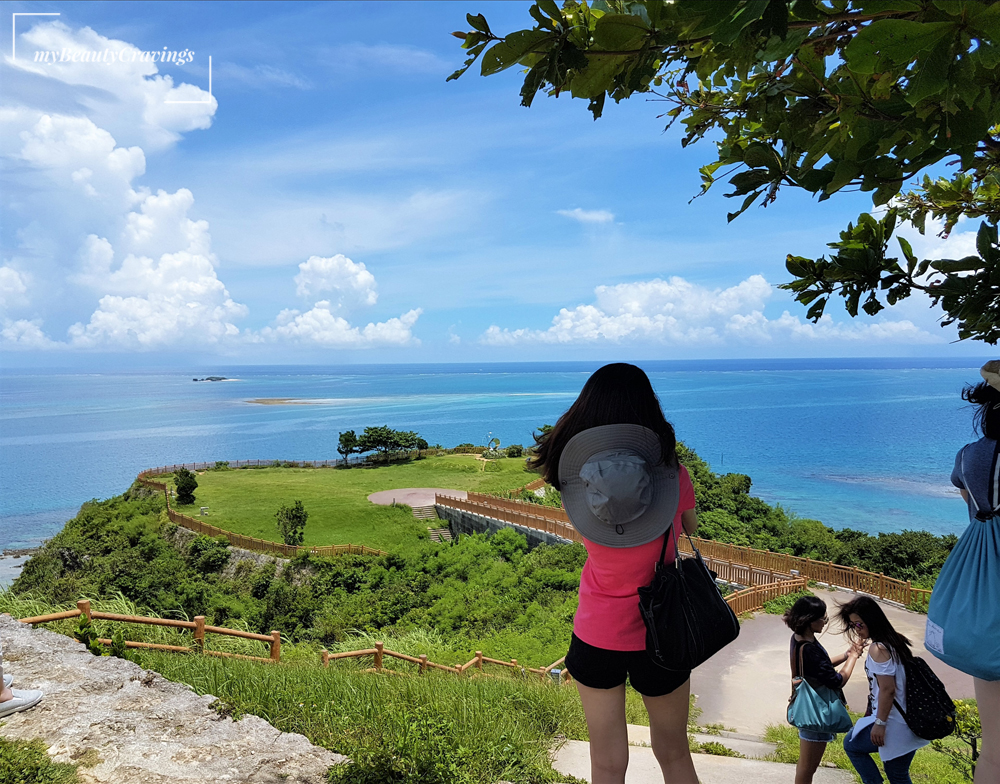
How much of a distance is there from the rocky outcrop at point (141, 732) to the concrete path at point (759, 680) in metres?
6.33

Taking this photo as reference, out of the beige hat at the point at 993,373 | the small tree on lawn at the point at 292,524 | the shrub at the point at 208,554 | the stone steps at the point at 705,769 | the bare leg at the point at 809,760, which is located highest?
the beige hat at the point at 993,373

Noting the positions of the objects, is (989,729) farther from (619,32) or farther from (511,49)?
(511,49)

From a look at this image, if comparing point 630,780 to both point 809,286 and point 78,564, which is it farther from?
point 78,564

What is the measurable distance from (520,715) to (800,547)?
61.7ft

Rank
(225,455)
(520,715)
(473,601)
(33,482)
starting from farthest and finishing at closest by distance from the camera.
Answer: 1. (225,455)
2. (33,482)
3. (473,601)
4. (520,715)

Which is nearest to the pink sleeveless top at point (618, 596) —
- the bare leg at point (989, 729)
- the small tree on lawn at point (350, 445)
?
the bare leg at point (989, 729)

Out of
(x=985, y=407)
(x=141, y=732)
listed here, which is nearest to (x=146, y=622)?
(x=141, y=732)

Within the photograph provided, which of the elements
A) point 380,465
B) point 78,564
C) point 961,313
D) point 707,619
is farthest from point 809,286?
point 380,465

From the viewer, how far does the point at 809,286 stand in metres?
2.76

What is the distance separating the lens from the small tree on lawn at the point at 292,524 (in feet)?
85.4

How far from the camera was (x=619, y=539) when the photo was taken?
223 cm

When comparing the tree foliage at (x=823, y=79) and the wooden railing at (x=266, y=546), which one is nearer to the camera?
the tree foliage at (x=823, y=79)

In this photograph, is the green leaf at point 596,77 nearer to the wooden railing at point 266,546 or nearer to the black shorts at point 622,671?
the black shorts at point 622,671

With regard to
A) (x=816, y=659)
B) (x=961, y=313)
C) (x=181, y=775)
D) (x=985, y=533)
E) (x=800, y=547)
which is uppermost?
(x=961, y=313)
